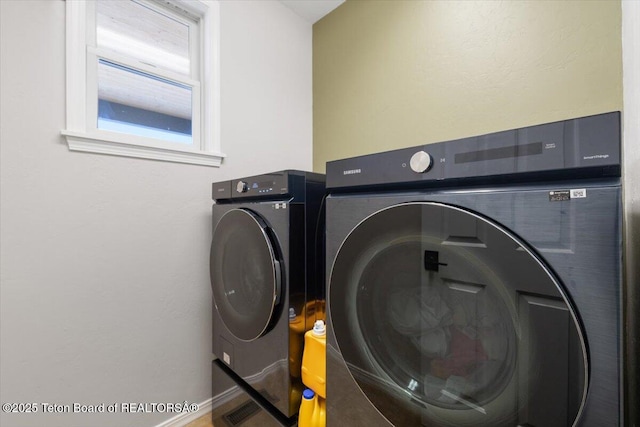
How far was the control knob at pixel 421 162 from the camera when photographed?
633 mm

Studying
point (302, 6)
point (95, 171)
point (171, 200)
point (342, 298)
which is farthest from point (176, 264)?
point (302, 6)

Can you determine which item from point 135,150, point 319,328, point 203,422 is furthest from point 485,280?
point 203,422

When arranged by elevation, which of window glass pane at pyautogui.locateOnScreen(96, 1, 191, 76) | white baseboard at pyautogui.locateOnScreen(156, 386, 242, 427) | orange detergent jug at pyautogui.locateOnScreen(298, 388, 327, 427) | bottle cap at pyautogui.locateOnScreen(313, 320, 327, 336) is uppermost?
window glass pane at pyautogui.locateOnScreen(96, 1, 191, 76)

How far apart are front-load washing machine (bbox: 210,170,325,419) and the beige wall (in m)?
0.89

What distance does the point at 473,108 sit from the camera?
1.41m

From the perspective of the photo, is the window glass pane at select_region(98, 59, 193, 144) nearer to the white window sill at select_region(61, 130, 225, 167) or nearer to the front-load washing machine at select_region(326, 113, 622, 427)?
the white window sill at select_region(61, 130, 225, 167)

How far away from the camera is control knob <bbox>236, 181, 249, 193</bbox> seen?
1216mm

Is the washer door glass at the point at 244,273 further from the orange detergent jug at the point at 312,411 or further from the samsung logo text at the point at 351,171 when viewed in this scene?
the samsung logo text at the point at 351,171

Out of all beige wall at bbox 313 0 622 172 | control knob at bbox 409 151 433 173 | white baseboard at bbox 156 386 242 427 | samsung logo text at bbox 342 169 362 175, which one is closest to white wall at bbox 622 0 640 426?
beige wall at bbox 313 0 622 172

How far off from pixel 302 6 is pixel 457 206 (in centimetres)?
213

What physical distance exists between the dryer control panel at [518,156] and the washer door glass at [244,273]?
21.3 inches

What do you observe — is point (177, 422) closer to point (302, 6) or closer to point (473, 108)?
point (473, 108)

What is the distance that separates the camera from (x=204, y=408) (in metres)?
1.58

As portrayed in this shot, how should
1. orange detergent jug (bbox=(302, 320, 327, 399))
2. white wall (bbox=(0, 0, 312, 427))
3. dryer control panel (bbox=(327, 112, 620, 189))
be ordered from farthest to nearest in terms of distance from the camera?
1. white wall (bbox=(0, 0, 312, 427))
2. orange detergent jug (bbox=(302, 320, 327, 399))
3. dryer control panel (bbox=(327, 112, 620, 189))
